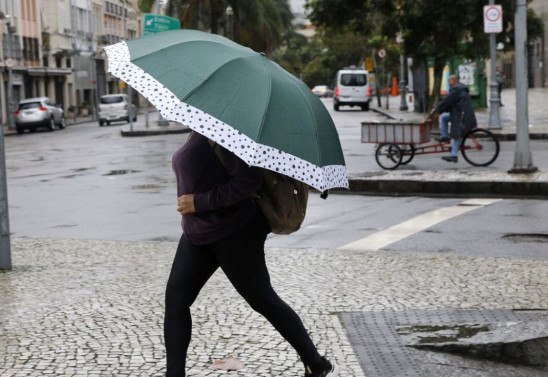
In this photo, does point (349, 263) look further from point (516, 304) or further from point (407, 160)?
point (407, 160)

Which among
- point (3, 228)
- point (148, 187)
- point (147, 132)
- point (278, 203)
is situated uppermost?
point (278, 203)

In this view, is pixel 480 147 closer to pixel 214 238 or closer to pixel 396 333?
pixel 396 333

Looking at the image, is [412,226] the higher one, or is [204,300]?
[204,300]

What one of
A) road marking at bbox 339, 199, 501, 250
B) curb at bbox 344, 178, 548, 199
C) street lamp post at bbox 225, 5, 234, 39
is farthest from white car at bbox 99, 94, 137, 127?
road marking at bbox 339, 199, 501, 250

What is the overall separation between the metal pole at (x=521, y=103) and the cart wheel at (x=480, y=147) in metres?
2.43

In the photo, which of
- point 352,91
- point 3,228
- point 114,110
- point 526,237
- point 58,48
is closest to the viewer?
point 3,228

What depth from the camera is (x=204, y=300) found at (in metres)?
7.74

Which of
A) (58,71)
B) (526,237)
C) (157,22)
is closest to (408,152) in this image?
(526,237)

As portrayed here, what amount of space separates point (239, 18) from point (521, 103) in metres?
41.2

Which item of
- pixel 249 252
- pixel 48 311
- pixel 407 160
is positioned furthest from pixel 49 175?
pixel 249 252

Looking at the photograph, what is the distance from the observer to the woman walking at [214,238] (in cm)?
499

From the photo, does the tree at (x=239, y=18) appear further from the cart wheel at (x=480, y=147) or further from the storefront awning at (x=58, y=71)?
the cart wheel at (x=480, y=147)

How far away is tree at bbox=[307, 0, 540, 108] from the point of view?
3056 cm

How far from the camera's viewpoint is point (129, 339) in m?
6.57
